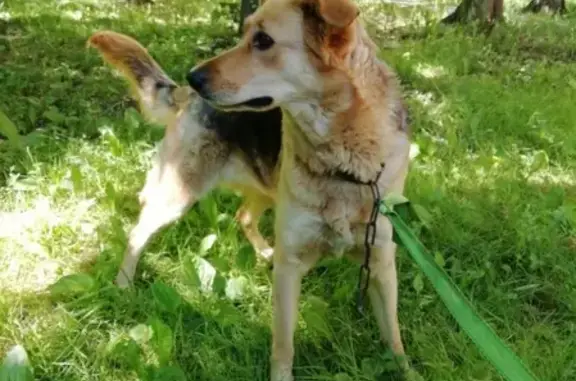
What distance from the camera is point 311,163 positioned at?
2.75 meters

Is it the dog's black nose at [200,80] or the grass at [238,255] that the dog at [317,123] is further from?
the grass at [238,255]

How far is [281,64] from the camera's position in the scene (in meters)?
2.54

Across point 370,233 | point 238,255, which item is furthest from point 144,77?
point 370,233

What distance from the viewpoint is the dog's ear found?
2.39 metres

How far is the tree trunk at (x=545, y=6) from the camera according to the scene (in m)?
11.3

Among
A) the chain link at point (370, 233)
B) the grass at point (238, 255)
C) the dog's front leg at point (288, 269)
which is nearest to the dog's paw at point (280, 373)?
the dog's front leg at point (288, 269)

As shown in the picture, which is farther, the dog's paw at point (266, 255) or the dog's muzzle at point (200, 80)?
the dog's paw at point (266, 255)

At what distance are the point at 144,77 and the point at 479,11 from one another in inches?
242

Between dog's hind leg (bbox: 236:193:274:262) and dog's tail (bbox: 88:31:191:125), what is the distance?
0.63 meters

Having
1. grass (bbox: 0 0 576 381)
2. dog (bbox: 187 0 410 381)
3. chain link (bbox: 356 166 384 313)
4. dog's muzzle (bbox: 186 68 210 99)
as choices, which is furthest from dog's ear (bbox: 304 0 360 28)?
grass (bbox: 0 0 576 381)

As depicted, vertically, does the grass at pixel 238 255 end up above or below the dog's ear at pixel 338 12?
below

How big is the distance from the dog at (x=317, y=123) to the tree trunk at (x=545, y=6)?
9485 mm

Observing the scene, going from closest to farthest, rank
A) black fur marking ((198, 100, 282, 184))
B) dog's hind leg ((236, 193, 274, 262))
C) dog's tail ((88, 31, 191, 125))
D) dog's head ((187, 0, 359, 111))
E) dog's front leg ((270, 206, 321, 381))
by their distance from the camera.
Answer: dog's head ((187, 0, 359, 111)) < dog's front leg ((270, 206, 321, 381)) < black fur marking ((198, 100, 282, 184)) < dog's tail ((88, 31, 191, 125)) < dog's hind leg ((236, 193, 274, 262))

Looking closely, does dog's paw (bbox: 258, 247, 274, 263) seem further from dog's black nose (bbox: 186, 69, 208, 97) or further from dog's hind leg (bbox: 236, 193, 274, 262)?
dog's black nose (bbox: 186, 69, 208, 97)
